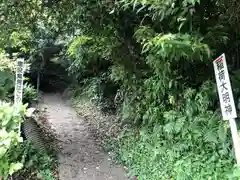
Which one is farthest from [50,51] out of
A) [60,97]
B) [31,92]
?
[31,92]

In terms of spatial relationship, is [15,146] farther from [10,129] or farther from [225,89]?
[225,89]

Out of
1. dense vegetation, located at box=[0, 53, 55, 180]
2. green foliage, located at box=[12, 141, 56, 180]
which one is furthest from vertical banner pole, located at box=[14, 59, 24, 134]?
green foliage, located at box=[12, 141, 56, 180]

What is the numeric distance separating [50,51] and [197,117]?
10933 millimetres

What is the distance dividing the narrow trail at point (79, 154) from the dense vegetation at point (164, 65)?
0.38 m

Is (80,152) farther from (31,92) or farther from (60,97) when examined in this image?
(60,97)

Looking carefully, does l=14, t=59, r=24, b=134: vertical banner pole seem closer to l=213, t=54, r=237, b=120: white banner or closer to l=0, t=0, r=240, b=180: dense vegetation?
l=0, t=0, r=240, b=180: dense vegetation

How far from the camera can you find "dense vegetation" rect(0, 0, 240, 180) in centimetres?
416

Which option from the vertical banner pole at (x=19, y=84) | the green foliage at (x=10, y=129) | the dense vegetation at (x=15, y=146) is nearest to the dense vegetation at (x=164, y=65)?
the vertical banner pole at (x=19, y=84)

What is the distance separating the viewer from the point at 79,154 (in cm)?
692

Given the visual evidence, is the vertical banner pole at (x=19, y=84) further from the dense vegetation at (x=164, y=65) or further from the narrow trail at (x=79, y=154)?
the narrow trail at (x=79, y=154)

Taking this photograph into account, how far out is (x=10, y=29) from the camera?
23.1 ft

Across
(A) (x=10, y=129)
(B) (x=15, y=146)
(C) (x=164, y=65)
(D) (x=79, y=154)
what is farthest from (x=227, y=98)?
(D) (x=79, y=154)

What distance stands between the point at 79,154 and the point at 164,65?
2854 mm

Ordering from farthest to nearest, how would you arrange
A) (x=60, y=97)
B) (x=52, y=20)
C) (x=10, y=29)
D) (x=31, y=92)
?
(x=60, y=97)
(x=31, y=92)
(x=52, y=20)
(x=10, y=29)
